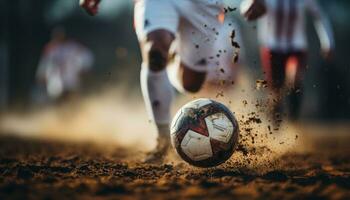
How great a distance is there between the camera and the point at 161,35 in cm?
538

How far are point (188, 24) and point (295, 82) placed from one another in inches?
76.5

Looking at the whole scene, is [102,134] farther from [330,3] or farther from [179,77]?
[330,3]

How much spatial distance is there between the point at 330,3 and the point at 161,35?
25.2 m

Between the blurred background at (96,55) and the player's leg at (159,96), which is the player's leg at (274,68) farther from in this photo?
the player's leg at (159,96)

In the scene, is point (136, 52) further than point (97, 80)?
Yes

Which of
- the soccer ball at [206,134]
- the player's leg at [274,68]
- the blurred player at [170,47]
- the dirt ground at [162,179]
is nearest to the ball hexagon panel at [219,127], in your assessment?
the soccer ball at [206,134]

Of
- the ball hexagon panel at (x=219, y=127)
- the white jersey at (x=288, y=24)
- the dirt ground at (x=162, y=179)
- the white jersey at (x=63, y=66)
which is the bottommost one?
the dirt ground at (x=162, y=179)

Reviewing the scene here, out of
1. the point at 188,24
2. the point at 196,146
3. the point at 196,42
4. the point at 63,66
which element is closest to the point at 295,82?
the point at 196,42

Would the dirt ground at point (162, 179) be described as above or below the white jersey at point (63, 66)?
below

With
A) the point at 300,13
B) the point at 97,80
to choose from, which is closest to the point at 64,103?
the point at 300,13

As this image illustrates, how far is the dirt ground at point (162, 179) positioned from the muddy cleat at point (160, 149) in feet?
0.46

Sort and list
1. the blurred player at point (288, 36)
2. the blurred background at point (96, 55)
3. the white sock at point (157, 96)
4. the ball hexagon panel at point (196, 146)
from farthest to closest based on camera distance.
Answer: the blurred background at point (96, 55)
the blurred player at point (288, 36)
the white sock at point (157, 96)
the ball hexagon panel at point (196, 146)

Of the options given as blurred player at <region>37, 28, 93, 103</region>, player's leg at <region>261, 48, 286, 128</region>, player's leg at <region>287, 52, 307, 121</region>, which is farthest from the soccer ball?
blurred player at <region>37, 28, 93, 103</region>

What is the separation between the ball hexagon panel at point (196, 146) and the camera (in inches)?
180
